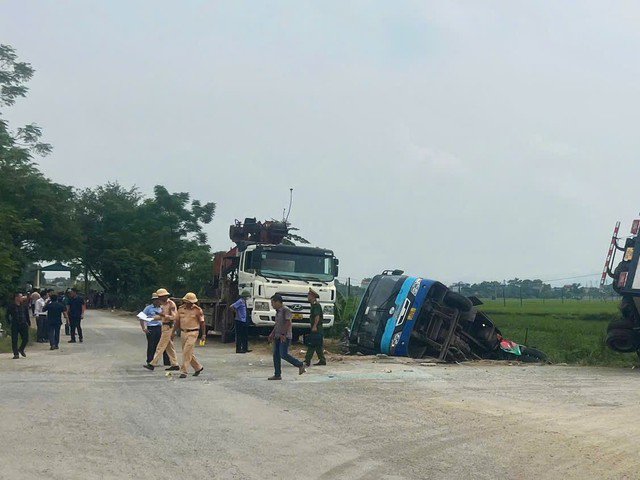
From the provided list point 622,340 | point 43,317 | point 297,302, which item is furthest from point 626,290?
point 43,317

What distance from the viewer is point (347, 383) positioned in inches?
581

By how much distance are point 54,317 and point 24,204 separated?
2391 centimetres

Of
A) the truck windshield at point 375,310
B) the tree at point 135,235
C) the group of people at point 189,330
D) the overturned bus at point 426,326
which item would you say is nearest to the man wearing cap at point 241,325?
the truck windshield at point 375,310

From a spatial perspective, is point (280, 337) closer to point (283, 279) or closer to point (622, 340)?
point (283, 279)

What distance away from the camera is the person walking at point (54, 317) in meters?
22.0

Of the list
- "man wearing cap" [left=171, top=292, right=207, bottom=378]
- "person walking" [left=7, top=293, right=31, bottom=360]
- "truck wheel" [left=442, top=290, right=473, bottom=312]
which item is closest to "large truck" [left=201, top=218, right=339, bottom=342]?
"truck wheel" [left=442, top=290, right=473, bottom=312]

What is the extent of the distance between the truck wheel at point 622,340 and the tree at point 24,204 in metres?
21.7

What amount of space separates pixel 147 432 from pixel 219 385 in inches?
190

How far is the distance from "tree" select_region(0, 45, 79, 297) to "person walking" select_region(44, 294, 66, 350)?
841 centimetres

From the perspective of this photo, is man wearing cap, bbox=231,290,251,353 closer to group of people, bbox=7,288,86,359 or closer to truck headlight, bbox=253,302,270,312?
truck headlight, bbox=253,302,270,312

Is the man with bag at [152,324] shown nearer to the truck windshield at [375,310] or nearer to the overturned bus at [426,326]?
the truck windshield at [375,310]

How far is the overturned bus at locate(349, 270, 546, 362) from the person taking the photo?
2012 cm

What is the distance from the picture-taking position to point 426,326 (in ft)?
67.2

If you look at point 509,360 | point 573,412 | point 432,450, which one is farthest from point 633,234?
point 432,450
